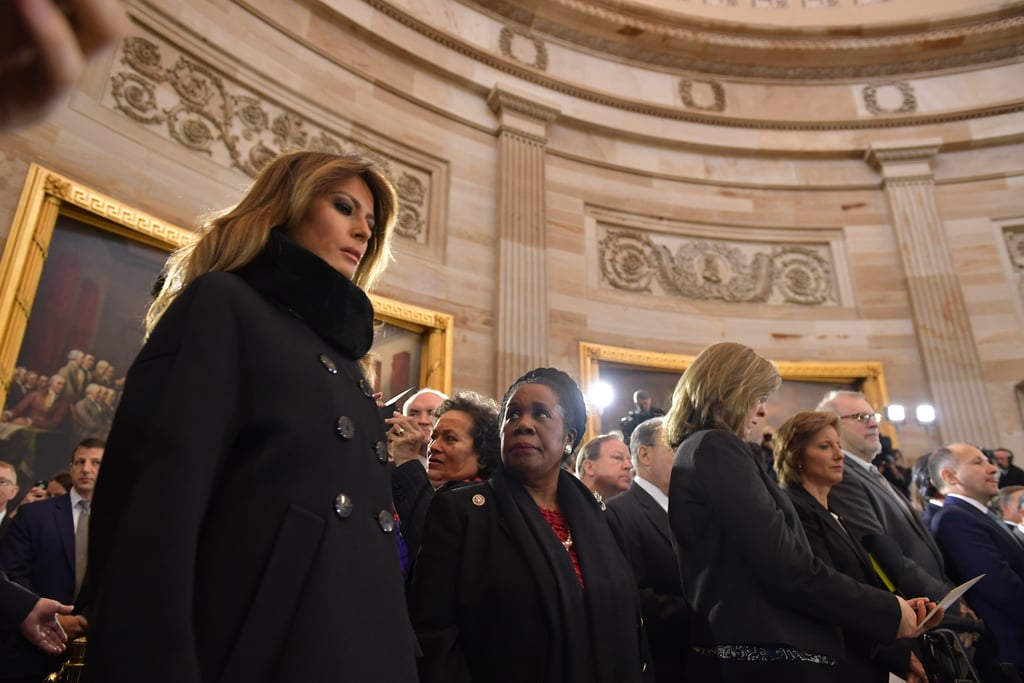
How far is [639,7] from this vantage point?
35.4ft

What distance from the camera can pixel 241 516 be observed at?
1.20 meters

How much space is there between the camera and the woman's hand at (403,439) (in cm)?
307

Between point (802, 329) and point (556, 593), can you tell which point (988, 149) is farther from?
point (556, 593)

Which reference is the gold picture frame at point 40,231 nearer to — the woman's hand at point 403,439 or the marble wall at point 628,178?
the marble wall at point 628,178

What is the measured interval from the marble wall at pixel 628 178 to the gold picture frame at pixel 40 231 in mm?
598

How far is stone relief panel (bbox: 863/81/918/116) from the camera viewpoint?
1107 centimetres

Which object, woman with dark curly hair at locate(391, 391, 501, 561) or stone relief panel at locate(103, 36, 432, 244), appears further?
stone relief panel at locate(103, 36, 432, 244)

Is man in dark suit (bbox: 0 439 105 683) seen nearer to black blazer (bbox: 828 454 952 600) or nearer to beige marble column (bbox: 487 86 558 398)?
black blazer (bbox: 828 454 952 600)

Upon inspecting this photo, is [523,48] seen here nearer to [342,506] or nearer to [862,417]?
[862,417]

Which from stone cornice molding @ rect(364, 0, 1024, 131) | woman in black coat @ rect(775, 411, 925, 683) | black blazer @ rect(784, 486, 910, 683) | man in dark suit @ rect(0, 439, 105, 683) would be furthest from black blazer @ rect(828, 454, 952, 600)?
stone cornice molding @ rect(364, 0, 1024, 131)

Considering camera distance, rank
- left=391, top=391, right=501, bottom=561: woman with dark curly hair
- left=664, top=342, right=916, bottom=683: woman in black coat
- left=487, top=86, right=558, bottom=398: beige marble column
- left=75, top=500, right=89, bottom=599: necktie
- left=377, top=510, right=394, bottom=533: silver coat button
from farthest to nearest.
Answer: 1. left=487, top=86, right=558, bottom=398: beige marble column
2. left=75, top=500, right=89, bottom=599: necktie
3. left=391, top=391, right=501, bottom=561: woman with dark curly hair
4. left=664, top=342, right=916, bottom=683: woman in black coat
5. left=377, top=510, right=394, bottom=533: silver coat button

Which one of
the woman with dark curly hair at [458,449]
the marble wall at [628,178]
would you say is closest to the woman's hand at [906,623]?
the woman with dark curly hair at [458,449]

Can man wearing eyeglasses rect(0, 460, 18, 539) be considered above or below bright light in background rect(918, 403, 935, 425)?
below

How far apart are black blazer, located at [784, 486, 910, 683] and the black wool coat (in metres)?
1.99
